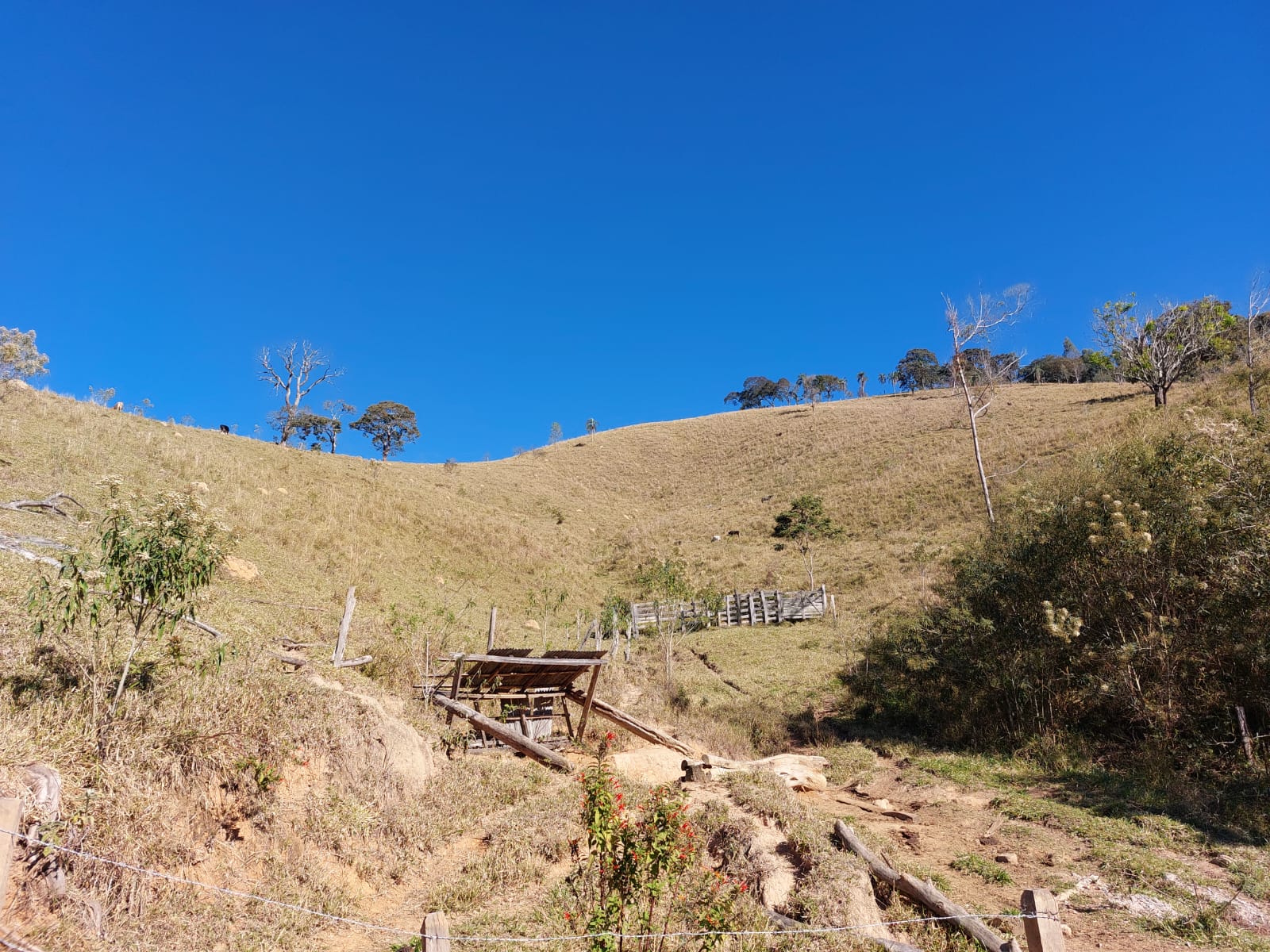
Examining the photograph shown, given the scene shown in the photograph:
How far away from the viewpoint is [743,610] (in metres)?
28.7

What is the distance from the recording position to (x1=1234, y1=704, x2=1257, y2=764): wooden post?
9.22m

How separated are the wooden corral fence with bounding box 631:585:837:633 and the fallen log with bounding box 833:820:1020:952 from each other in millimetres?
19955

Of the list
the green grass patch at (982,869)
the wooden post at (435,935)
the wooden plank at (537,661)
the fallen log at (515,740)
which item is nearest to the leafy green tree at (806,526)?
the wooden plank at (537,661)

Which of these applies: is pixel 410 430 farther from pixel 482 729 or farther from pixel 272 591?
pixel 482 729

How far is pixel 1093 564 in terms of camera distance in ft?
39.8

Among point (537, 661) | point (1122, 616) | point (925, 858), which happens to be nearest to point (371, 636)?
point (537, 661)

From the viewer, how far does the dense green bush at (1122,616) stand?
988 centimetres

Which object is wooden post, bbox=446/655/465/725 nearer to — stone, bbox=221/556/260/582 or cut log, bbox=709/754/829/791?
cut log, bbox=709/754/829/791

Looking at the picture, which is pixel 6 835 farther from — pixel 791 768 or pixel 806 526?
pixel 806 526

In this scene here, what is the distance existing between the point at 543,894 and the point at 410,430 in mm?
65224

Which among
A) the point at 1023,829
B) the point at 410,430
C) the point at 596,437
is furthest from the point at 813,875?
the point at 596,437

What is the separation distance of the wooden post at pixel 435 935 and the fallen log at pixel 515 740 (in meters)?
6.80

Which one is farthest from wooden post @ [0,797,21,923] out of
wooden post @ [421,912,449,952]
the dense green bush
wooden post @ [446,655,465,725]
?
the dense green bush

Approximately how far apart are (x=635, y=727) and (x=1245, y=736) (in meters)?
9.48
